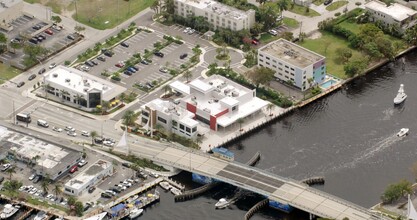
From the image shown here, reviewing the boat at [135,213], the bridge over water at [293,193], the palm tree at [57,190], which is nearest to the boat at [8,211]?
the palm tree at [57,190]

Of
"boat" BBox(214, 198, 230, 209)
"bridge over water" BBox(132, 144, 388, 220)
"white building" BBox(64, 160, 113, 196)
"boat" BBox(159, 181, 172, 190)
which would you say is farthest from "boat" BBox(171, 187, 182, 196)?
"white building" BBox(64, 160, 113, 196)

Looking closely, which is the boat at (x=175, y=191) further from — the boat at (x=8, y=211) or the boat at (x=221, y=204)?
the boat at (x=8, y=211)

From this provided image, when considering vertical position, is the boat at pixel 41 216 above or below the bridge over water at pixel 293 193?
below

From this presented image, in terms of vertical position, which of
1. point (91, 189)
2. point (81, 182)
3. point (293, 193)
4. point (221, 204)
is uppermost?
point (293, 193)

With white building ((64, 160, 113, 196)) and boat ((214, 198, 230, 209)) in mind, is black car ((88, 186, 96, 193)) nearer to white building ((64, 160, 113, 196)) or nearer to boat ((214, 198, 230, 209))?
white building ((64, 160, 113, 196))

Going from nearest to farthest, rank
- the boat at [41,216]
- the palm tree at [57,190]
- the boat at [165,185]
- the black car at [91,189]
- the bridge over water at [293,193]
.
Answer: the bridge over water at [293,193] → the boat at [41,216] → the palm tree at [57,190] → the black car at [91,189] → the boat at [165,185]

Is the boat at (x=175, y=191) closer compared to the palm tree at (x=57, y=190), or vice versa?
the palm tree at (x=57, y=190)

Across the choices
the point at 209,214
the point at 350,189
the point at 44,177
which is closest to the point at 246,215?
the point at 209,214

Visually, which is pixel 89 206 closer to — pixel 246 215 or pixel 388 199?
pixel 246 215

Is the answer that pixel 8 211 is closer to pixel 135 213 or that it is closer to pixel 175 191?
pixel 135 213

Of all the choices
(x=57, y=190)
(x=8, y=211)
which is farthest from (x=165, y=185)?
(x=8, y=211)
